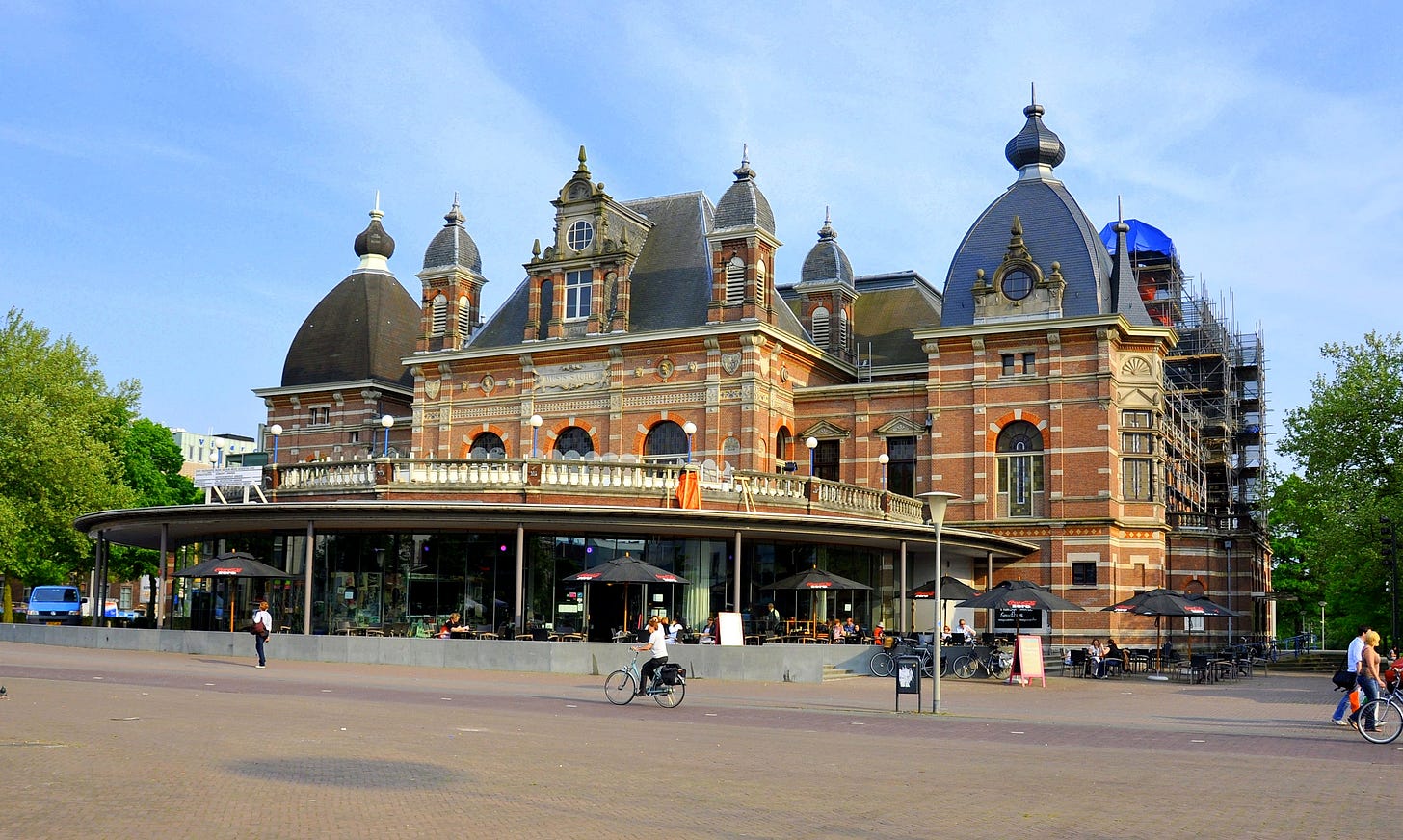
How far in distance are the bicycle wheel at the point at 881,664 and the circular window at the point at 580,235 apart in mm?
22286

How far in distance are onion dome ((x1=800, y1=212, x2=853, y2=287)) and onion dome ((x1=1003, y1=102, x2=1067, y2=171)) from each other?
763 centimetres

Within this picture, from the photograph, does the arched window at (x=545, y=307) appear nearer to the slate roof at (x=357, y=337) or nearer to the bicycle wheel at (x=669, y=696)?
the slate roof at (x=357, y=337)

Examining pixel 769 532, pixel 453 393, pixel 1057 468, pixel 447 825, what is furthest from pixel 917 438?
pixel 447 825

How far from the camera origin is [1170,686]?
112ft

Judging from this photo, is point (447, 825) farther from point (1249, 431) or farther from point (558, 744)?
point (1249, 431)

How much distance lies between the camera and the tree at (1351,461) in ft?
148

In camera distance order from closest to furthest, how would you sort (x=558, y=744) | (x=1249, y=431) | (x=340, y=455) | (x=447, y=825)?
(x=447, y=825), (x=558, y=744), (x=340, y=455), (x=1249, y=431)

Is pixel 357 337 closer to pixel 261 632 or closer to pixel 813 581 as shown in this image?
pixel 813 581

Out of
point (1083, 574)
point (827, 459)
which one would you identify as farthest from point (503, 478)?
point (1083, 574)

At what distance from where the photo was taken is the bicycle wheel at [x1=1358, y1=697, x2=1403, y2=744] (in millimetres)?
19125

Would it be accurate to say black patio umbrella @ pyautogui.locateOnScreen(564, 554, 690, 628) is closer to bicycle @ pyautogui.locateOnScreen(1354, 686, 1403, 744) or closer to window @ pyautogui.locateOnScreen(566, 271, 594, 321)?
bicycle @ pyautogui.locateOnScreen(1354, 686, 1403, 744)

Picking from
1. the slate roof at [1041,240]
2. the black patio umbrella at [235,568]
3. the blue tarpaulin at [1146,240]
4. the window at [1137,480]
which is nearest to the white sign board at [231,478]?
the black patio umbrella at [235,568]

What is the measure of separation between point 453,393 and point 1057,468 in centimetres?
2334

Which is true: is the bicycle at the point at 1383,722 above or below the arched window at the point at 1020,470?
below
